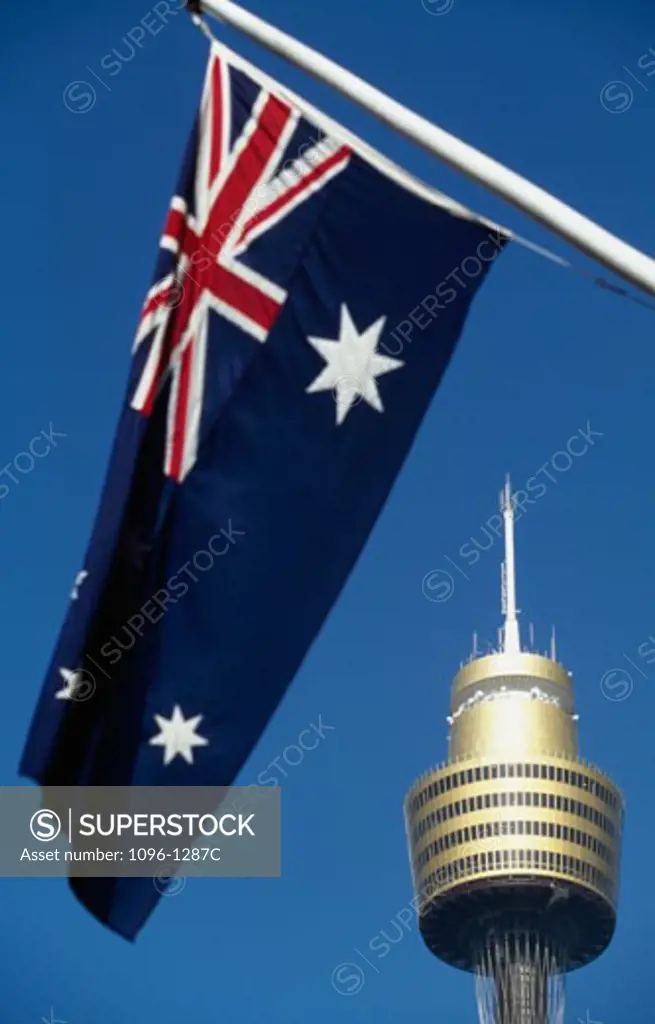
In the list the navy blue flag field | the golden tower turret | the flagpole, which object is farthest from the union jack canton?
the golden tower turret

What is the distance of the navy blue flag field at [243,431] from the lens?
15.0 m

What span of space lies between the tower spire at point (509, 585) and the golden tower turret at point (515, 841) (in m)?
6.93

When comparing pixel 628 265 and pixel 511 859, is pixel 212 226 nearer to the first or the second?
pixel 628 265

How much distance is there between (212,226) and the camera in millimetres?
16156

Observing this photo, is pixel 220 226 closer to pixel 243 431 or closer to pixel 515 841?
pixel 243 431

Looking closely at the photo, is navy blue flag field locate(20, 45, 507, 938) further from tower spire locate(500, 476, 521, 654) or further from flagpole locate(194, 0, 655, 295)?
tower spire locate(500, 476, 521, 654)

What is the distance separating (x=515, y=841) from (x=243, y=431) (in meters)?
141

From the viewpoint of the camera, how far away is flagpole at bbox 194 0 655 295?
13.1 m

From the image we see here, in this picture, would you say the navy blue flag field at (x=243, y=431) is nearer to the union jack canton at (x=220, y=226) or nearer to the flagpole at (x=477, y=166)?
the union jack canton at (x=220, y=226)

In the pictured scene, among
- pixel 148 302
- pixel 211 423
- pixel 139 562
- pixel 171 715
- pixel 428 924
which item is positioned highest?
pixel 428 924

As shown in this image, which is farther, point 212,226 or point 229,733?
point 212,226

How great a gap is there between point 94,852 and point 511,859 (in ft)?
466

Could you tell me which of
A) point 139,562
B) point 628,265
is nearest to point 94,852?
Result: point 139,562

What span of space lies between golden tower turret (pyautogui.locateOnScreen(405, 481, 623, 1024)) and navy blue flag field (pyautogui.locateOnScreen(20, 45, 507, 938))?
14033 centimetres
